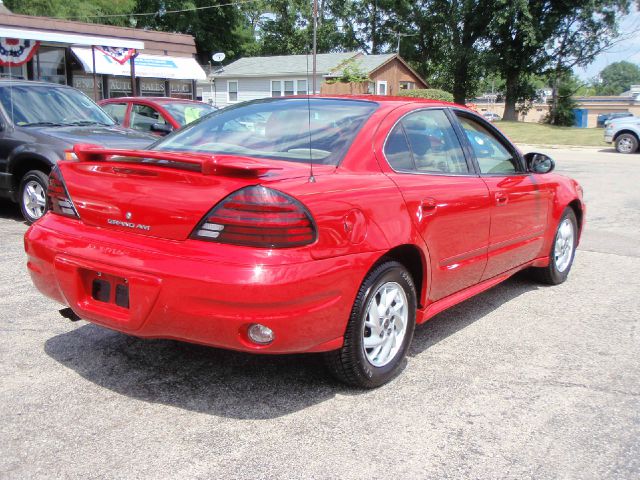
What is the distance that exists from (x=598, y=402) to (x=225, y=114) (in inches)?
110

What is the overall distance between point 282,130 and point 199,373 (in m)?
1.47

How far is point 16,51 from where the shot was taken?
1997 cm

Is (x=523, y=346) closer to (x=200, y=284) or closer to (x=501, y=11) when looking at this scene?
(x=200, y=284)

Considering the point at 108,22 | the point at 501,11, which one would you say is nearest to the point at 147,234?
the point at 501,11

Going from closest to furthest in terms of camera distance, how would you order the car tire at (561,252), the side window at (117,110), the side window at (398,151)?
the side window at (398,151), the car tire at (561,252), the side window at (117,110)

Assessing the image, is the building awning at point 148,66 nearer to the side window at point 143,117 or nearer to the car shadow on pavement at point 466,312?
the side window at point 143,117

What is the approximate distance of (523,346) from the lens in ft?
14.1

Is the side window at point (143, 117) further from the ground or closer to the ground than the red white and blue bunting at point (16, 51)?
closer to the ground

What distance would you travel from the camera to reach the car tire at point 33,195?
7.42 meters

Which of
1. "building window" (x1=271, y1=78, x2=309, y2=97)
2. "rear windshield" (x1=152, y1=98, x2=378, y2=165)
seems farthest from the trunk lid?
"building window" (x1=271, y1=78, x2=309, y2=97)

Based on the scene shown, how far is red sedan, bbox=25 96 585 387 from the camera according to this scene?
2.94 metres

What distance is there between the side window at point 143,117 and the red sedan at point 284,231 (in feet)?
21.0

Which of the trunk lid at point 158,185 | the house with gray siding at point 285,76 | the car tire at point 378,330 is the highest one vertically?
the house with gray siding at point 285,76

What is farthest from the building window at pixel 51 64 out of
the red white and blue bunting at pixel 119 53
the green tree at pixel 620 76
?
the green tree at pixel 620 76
